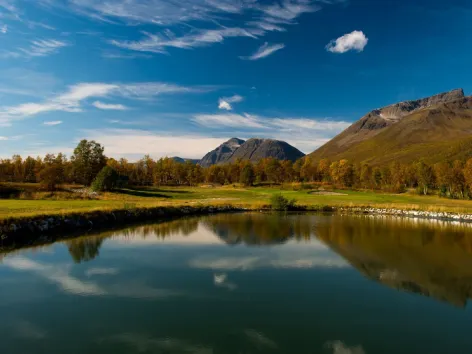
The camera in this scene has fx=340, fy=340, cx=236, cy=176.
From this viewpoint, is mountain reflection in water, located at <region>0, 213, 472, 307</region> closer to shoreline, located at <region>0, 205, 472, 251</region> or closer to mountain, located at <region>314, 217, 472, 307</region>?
mountain, located at <region>314, 217, 472, 307</region>

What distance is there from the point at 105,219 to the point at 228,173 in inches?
5553

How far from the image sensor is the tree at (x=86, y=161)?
97875 millimetres

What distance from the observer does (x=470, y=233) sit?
1654 inches

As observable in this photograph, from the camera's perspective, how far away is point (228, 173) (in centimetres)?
18450

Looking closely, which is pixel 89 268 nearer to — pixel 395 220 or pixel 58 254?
pixel 58 254

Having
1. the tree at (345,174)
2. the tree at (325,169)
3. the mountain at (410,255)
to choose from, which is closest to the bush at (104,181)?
the mountain at (410,255)

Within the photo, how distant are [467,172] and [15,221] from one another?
354 ft

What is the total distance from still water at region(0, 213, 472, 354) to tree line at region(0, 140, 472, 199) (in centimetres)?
5479

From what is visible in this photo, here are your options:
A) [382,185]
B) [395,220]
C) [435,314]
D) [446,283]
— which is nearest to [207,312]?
[435,314]

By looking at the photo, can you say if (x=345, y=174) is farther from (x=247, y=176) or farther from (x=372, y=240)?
(x=372, y=240)

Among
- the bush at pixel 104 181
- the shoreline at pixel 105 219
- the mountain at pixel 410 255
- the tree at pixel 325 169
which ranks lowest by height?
the mountain at pixel 410 255

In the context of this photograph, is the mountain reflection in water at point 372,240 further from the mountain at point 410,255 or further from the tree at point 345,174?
the tree at point 345,174

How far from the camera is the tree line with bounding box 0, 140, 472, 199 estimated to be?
97750 millimetres

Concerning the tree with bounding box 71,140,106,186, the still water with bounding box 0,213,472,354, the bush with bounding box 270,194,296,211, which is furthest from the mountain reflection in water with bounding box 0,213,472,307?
the tree with bounding box 71,140,106,186
